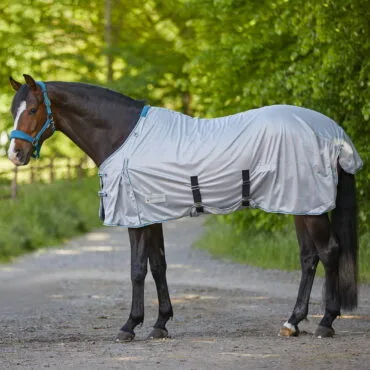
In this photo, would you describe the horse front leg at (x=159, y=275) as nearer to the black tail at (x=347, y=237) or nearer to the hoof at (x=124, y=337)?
the hoof at (x=124, y=337)

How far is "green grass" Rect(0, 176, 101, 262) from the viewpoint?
17.5m

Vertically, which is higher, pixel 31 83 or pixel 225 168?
pixel 31 83

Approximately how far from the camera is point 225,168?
8148 mm

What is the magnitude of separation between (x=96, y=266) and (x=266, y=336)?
7.53 m

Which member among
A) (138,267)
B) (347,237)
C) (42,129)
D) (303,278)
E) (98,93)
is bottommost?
(303,278)

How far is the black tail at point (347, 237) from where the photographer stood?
8.38 metres

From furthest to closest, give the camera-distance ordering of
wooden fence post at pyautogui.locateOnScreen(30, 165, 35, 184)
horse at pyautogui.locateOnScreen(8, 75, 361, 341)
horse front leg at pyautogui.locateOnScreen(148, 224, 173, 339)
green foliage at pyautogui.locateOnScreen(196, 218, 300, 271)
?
wooden fence post at pyautogui.locateOnScreen(30, 165, 35, 184), green foliage at pyautogui.locateOnScreen(196, 218, 300, 271), horse front leg at pyautogui.locateOnScreen(148, 224, 173, 339), horse at pyautogui.locateOnScreen(8, 75, 361, 341)

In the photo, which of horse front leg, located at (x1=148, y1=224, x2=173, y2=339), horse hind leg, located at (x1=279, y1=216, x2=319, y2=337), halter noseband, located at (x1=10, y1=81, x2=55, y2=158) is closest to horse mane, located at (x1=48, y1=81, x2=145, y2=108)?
halter noseband, located at (x1=10, y1=81, x2=55, y2=158)

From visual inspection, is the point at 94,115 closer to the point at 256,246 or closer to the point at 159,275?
the point at 159,275

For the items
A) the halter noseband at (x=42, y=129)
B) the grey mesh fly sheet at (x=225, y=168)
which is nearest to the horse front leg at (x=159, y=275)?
the grey mesh fly sheet at (x=225, y=168)

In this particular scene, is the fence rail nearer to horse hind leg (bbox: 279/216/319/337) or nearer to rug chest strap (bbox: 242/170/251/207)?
horse hind leg (bbox: 279/216/319/337)

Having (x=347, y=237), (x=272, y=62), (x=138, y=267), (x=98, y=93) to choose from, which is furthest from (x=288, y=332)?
(x=272, y=62)

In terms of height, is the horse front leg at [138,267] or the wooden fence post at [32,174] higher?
the horse front leg at [138,267]

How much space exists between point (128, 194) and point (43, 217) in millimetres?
12232
